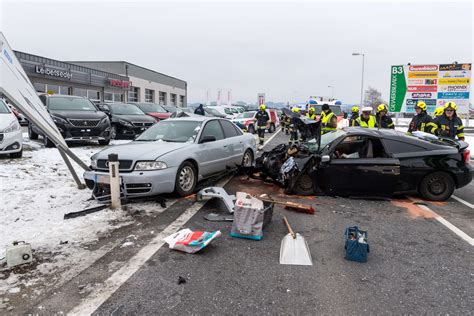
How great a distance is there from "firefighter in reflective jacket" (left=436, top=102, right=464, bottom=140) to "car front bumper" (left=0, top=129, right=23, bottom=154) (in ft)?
32.9

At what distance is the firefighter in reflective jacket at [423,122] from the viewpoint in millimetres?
8127

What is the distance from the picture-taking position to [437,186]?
6156mm

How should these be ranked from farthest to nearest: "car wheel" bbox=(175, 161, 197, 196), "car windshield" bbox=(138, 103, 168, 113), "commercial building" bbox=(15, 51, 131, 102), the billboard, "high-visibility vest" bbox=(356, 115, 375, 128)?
1. "commercial building" bbox=(15, 51, 131, 102)
2. the billboard
3. "car windshield" bbox=(138, 103, 168, 113)
4. "high-visibility vest" bbox=(356, 115, 375, 128)
5. "car wheel" bbox=(175, 161, 197, 196)

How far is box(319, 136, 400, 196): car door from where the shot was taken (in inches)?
236

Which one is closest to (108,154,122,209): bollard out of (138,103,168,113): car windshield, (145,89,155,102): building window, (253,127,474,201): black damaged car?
(253,127,474,201): black damaged car

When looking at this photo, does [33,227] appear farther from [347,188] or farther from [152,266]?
[347,188]

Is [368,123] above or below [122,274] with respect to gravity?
above

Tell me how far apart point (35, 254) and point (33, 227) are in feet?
2.91

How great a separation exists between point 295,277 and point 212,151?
3808mm

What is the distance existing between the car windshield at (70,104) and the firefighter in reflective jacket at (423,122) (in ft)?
33.2

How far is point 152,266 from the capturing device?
3482 mm

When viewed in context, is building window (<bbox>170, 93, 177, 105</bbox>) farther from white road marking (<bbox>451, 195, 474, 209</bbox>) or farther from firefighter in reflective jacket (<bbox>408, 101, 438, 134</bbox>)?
white road marking (<bbox>451, 195, 474, 209</bbox>)

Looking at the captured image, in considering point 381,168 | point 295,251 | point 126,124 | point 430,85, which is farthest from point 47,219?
point 430,85

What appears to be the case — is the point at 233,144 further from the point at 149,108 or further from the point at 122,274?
the point at 149,108
